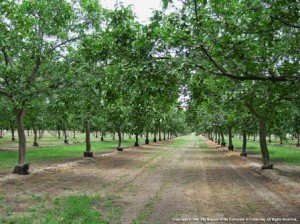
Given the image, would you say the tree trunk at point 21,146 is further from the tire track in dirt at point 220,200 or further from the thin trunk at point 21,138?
the tire track in dirt at point 220,200

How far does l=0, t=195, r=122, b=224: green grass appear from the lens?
9.97m

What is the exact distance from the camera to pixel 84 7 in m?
19.6

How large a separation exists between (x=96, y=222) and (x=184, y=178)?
10.4 meters

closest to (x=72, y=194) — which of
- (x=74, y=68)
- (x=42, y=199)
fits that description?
(x=42, y=199)

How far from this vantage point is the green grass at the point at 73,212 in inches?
393

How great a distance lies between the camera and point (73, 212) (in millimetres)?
10758

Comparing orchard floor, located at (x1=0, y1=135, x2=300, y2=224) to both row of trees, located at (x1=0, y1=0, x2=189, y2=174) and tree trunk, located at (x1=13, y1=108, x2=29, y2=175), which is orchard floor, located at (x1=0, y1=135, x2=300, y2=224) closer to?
tree trunk, located at (x1=13, y1=108, x2=29, y2=175)

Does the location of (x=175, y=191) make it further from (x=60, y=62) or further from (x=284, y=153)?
(x=284, y=153)

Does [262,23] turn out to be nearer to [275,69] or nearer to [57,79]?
[275,69]

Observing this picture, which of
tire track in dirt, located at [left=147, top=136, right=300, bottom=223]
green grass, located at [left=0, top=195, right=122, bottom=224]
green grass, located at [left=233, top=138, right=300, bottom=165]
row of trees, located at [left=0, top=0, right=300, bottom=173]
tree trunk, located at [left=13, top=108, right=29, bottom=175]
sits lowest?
tire track in dirt, located at [left=147, top=136, right=300, bottom=223]

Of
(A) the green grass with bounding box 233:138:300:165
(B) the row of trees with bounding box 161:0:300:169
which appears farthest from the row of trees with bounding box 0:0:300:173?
(A) the green grass with bounding box 233:138:300:165

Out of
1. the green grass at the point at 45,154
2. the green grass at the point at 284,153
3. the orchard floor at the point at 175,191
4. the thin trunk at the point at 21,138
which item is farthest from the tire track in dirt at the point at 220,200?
the green grass at the point at 45,154

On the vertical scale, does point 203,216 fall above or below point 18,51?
below

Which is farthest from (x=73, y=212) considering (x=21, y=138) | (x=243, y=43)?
(x=21, y=138)
